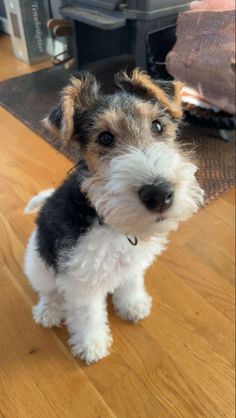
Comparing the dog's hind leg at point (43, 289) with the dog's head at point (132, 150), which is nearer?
the dog's head at point (132, 150)

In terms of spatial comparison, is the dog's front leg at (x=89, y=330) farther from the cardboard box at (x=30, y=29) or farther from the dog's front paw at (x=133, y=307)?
the cardboard box at (x=30, y=29)

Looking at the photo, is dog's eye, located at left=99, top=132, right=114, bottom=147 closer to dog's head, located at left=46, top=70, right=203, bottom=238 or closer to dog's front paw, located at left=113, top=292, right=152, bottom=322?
dog's head, located at left=46, top=70, right=203, bottom=238

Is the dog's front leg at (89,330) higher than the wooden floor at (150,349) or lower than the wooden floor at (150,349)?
higher

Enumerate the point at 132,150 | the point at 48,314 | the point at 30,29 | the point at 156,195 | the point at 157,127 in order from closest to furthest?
the point at 156,195
the point at 132,150
the point at 157,127
the point at 48,314
the point at 30,29

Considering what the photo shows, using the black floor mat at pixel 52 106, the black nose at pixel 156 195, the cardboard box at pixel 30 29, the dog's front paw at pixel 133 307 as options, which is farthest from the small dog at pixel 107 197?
the cardboard box at pixel 30 29

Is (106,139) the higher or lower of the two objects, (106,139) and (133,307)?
the higher

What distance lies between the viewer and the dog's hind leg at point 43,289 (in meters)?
1.23

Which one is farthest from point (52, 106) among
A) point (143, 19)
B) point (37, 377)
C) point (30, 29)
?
point (37, 377)

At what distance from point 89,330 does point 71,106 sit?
729 millimetres

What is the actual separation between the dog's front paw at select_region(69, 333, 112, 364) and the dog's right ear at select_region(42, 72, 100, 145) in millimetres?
676

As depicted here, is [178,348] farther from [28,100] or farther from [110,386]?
[28,100]

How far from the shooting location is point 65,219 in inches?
41.4

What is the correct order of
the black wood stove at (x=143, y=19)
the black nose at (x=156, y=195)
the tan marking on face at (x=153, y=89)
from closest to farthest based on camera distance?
1. the black nose at (x=156, y=195)
2. the tan marking on face at (x=153, y=89)
3. the black wood stove at (x=143, y=19)

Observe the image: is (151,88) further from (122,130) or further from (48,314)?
(48,314)
